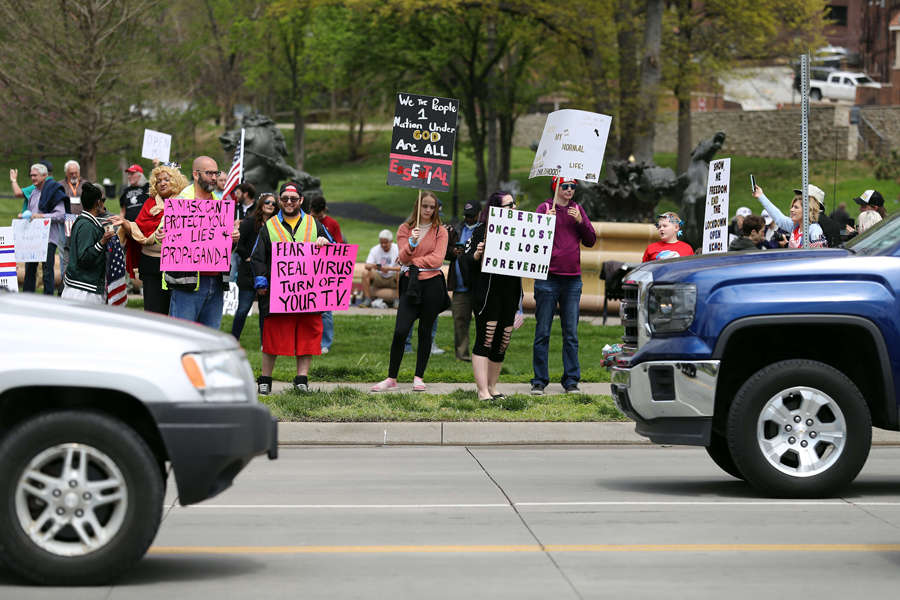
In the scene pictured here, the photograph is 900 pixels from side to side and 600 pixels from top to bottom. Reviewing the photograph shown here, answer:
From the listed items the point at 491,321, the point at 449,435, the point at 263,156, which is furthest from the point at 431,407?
the point at 263,156

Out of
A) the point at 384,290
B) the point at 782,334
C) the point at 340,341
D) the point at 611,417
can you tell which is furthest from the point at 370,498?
the point at 384,290

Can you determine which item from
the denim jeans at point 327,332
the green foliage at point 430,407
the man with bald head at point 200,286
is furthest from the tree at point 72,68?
the green foliage at point 430,407

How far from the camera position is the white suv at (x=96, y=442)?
19.7 ft

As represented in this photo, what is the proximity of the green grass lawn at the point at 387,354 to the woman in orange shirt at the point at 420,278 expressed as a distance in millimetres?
875

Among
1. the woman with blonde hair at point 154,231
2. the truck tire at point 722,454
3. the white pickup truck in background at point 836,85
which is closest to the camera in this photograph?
the truck tire at point 722,454

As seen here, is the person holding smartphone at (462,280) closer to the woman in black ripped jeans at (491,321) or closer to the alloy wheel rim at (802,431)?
the woman in black ripped jeans at (491,321)

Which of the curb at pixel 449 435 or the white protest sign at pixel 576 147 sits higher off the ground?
the white protest sign at pixel 576 147

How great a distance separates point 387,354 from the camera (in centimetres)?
1673

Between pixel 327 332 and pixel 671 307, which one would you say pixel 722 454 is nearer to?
pixel 671 307

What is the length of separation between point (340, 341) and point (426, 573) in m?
11.8

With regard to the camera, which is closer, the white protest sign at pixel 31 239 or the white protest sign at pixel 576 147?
the white protest sign at pixel 576 147

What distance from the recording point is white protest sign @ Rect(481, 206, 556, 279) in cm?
1264

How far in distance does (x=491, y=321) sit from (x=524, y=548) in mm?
5695

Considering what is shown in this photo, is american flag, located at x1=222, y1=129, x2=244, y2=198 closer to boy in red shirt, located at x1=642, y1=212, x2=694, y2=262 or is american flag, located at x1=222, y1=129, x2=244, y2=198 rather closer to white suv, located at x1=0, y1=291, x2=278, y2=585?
boy in red shirt, located at x1=642, y1=212, x2=694, y2=262
